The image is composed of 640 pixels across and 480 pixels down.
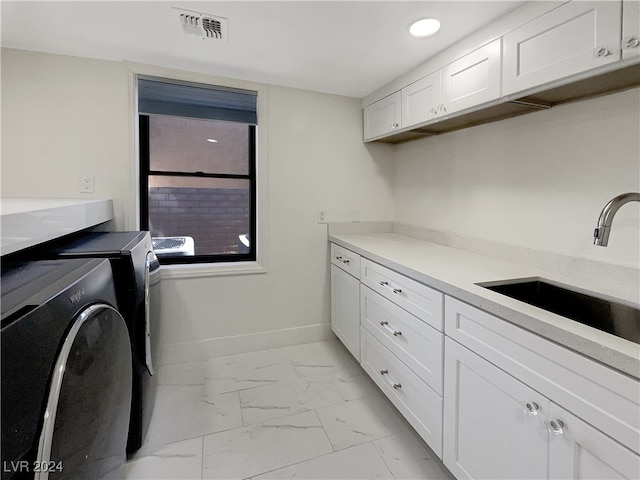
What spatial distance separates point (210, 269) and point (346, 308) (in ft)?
3.55

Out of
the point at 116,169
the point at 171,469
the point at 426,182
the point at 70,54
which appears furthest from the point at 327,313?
the point at 70,54

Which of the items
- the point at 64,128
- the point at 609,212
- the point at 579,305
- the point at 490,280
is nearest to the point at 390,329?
the point at 490,280

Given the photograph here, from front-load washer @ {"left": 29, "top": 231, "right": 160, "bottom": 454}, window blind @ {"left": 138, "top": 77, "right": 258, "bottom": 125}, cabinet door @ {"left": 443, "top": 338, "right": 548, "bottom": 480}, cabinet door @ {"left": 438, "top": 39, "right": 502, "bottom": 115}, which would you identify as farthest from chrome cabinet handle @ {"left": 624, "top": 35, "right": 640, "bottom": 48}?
window blind @ {"left": 138, "top": 77, "right": 258, "bottom": 125}

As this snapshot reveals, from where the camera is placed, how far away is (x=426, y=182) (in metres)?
2.46

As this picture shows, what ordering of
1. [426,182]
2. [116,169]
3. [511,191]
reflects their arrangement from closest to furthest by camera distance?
[511,191] < [116,169] < [426,182]

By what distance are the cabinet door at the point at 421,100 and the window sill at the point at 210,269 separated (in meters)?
1.55

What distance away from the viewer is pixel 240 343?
253 cm

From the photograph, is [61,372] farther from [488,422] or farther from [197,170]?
[197,170]

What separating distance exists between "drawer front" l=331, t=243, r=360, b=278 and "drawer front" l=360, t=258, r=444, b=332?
0.11 metres

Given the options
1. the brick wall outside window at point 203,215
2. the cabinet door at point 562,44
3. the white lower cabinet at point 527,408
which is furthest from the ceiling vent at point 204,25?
the white lower cabinet at point 527,408

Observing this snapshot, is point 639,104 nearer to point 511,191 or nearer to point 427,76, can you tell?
point 511,191

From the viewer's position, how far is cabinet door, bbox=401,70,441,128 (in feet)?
6.04

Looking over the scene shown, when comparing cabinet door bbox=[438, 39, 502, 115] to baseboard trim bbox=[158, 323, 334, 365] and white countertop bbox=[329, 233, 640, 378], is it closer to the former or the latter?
white countertop bbox=[329, 233, 640, 378]

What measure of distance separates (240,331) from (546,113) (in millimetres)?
2430
